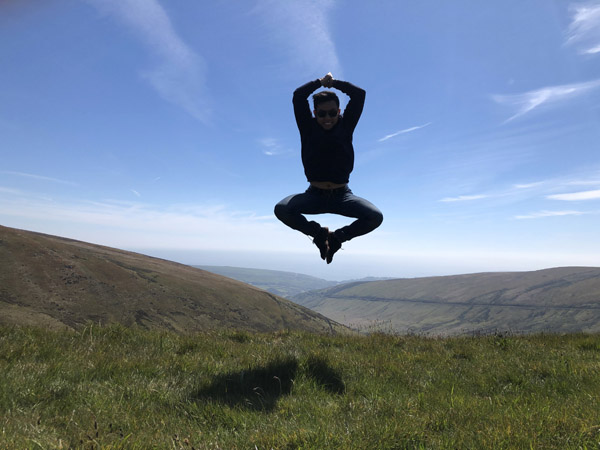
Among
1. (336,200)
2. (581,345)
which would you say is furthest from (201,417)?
(581,345)

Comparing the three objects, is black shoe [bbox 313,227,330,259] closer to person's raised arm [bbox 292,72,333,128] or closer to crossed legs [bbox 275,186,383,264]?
crossed legs [bbox 275,186,383,264]

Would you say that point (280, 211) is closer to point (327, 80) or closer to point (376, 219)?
point (376, 219)

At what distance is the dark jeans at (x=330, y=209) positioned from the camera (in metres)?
6.23

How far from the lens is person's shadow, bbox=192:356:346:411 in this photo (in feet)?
12.0

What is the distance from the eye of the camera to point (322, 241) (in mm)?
6453

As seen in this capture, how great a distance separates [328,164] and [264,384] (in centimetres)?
385

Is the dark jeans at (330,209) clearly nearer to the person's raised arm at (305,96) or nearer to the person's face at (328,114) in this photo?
the person's face at (328,114)

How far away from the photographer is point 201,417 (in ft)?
10.5

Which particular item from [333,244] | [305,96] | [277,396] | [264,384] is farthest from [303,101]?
[277,396]

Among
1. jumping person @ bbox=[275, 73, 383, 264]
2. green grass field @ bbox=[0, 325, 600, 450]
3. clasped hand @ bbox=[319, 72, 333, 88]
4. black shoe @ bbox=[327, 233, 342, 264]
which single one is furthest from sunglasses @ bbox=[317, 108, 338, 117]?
green grass field @ bbox=[0, 325, 600, 450]

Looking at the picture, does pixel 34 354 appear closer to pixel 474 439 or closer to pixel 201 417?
pixel 201 417

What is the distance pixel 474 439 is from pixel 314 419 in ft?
4.74

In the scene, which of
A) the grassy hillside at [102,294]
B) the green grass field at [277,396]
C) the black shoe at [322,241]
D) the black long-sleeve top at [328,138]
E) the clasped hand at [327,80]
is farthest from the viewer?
the grassy hillside at [102,294]

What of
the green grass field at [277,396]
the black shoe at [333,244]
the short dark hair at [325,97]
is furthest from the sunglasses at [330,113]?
the green grass field at [277,396]
